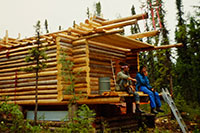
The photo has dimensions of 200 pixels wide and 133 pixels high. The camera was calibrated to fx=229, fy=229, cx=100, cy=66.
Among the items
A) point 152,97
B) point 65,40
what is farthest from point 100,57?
point 152,97

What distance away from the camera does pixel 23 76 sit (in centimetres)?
1197

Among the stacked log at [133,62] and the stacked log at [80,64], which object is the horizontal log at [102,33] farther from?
the stacked log at [133,62]

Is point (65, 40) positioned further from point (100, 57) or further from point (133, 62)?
point (133, 62)

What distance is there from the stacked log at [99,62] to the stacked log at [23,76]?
6.10ft

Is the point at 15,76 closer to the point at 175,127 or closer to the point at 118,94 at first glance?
the point at 118,94

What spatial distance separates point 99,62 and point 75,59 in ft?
5.24

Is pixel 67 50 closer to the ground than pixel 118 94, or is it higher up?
higher up

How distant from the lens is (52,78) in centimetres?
1084

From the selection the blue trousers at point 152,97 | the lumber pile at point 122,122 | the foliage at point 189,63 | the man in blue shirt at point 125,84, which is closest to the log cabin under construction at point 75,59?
the man in blue shirt at point 125,84

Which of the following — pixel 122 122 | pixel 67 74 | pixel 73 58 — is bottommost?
pixel 122 122

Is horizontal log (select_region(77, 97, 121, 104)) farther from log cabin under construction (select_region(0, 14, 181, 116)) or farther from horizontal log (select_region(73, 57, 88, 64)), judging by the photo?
horizontal log (select_region(73, 57, 88, 64))

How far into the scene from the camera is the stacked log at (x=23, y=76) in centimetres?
1091

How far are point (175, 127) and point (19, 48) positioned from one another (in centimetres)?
969

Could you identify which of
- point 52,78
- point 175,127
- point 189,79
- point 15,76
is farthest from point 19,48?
point 189,79
